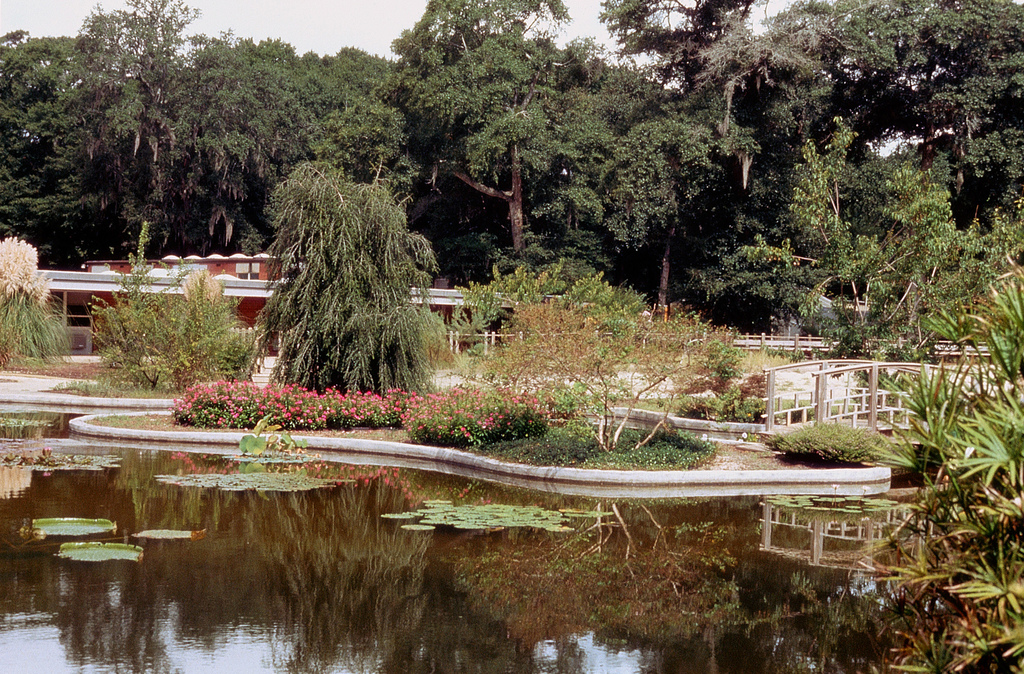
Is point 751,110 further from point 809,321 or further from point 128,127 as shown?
point 128,127

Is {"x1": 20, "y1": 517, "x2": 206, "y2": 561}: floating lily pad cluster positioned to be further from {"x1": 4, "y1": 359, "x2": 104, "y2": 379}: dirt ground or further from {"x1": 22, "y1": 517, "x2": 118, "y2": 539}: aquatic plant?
{"x1": 4, "y1": 359, "x2": 104, "y2": 379}: dirt ground

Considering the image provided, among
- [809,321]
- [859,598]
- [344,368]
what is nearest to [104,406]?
[344,368]

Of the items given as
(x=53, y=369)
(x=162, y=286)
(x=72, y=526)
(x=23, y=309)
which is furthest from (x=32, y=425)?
(x=162, y=286)

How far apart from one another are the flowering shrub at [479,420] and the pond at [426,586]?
2605 millimetres

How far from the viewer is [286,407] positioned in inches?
659

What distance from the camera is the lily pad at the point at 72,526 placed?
9.80 metres

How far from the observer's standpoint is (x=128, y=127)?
139ft

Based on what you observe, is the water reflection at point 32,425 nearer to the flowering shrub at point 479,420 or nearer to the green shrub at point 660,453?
the flowering shrub at point 479,420

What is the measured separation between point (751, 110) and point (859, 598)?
2981 cm

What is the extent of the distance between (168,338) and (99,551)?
1205 cm

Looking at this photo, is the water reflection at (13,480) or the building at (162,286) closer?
the water reflection at (13,480)

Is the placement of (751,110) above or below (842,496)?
above

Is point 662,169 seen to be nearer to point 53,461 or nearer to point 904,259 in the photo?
point 904,259

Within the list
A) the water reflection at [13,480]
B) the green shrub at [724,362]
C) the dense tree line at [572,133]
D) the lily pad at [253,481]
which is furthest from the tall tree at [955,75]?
the water reflection at [13,480]
